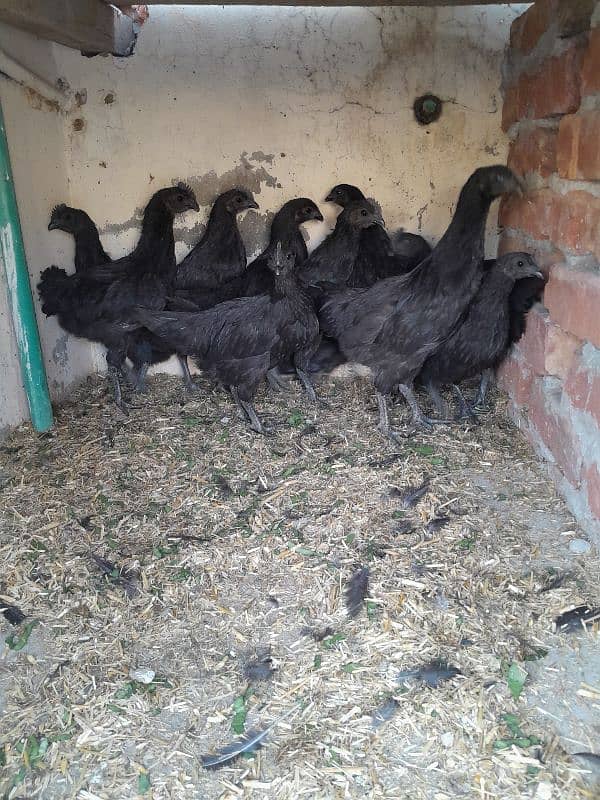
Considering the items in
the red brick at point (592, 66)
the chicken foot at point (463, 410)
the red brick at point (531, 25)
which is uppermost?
the red brick at point (531, 25)

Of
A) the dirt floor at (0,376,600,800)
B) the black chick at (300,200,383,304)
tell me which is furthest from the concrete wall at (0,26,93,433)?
the black chick at (300,200,383,304)

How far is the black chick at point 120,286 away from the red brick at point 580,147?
2690 millimetres

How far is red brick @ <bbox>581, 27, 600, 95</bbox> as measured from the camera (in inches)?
110

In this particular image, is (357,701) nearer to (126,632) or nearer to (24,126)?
(126,632)

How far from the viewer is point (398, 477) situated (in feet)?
11.8

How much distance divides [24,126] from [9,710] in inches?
148

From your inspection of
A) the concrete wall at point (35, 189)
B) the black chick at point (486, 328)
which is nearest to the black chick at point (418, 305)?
the black chick at point (486, 328)

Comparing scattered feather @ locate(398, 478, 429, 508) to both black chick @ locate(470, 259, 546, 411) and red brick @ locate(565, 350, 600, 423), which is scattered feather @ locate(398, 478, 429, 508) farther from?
black chick @ locate(470, 259, 546, 411)

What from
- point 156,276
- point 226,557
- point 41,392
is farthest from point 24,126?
point 226,557

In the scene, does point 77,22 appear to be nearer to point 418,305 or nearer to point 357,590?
point 418,305

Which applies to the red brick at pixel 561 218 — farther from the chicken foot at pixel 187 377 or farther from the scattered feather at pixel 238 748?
the chicken foot at pixel 187 377

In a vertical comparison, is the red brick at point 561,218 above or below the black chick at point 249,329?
above

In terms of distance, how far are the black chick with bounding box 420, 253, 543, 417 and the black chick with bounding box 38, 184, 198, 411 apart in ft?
7.25

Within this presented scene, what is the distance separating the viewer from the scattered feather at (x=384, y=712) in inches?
80.4
